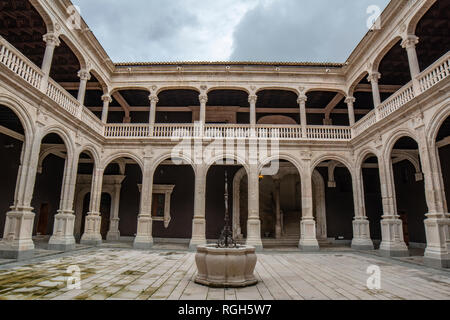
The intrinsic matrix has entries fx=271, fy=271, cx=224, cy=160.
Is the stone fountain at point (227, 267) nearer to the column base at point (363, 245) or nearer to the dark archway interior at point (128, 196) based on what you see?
the column base at point (363, 245)

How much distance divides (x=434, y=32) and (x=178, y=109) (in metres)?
13.1

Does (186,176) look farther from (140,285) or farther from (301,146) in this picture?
(140,285)

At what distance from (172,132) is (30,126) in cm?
619

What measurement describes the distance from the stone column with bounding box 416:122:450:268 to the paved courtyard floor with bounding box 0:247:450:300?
622 millimetres

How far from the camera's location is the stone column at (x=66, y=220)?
10.5 m

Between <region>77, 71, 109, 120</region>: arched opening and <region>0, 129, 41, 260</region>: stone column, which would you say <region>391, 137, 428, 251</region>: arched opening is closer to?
<region>0, 129, 41, 260</region>: stone column

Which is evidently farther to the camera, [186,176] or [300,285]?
[186,176]

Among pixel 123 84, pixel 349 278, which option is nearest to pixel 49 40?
pixel 123 84

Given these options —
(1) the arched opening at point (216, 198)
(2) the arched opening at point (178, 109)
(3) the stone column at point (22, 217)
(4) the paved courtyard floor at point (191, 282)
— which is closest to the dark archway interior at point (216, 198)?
(1) the arched opening at point (216, 198)

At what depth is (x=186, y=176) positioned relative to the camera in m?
16.5

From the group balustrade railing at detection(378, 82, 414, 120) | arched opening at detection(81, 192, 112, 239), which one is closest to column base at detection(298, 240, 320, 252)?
balustrade railing at detection(378, 82, 414, 120)

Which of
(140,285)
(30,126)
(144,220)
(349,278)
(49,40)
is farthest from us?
(144,220)

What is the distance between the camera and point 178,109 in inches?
679

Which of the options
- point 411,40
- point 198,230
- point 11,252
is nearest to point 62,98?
point 11,252
